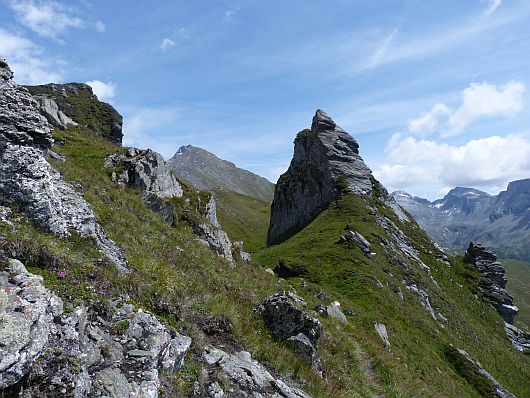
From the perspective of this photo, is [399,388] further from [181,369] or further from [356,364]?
[181,369]

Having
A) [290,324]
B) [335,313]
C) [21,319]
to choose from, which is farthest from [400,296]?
[21,319]

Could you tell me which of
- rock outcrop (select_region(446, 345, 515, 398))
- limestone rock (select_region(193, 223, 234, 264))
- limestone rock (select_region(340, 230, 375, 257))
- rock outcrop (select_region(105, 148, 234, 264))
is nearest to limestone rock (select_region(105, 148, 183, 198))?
rock outcrop (select_region(105, 148, 234, 264))

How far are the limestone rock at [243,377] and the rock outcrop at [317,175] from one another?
2324 inches

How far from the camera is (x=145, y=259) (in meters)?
14.9

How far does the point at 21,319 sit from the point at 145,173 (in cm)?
2851

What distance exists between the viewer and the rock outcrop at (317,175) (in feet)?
236

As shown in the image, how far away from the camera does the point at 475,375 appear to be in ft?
105

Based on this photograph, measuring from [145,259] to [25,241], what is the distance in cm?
496

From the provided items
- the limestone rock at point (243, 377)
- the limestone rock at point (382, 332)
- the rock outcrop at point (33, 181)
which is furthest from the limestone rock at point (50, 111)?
the limestone rock at point (243, 377)

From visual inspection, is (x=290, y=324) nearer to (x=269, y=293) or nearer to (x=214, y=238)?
(x=269, y=293)

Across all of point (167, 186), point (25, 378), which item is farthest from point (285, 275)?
point (25, 378)

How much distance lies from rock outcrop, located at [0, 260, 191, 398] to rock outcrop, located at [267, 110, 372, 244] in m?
61.3

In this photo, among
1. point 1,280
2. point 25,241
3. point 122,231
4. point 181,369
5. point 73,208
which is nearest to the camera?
point 1,280

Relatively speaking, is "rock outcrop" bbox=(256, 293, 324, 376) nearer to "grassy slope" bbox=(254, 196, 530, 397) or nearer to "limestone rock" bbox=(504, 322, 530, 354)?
"grassy slope" bbox=(254, 196, 530, 397)
